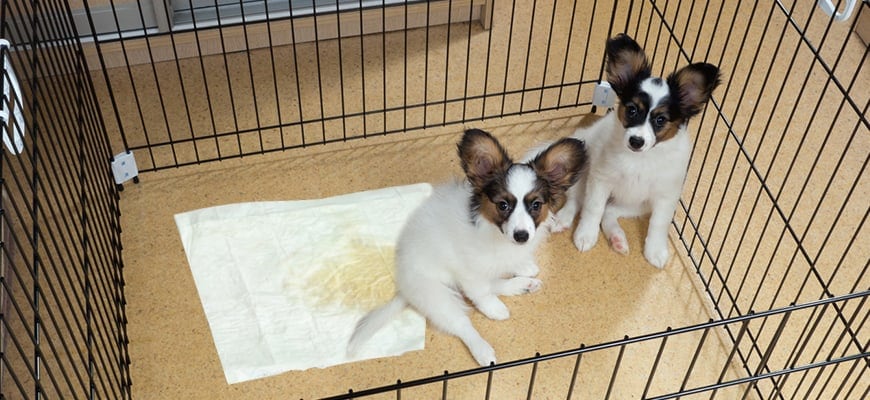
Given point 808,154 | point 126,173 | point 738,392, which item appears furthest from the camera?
point 808,154

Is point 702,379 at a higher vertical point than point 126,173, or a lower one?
lower

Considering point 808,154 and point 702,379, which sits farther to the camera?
point 808,154

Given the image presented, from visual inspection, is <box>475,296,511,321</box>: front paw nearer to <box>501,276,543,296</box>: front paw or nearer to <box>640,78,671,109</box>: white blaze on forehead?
<box>501,276,543,296</box>: front paw

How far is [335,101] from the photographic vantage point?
11.8ft

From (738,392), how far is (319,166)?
1602 millimetres

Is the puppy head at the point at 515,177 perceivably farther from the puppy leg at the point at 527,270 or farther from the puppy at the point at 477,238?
the puppy leg at the point at 527,270

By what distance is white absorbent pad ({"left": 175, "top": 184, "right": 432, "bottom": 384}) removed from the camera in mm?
2814

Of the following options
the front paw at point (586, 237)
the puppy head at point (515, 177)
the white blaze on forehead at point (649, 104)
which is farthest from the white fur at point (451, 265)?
the white blaze on forehead at point (649, 104)

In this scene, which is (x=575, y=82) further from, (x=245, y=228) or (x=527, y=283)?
(x=245, y=228)

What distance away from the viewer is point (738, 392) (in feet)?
9.05

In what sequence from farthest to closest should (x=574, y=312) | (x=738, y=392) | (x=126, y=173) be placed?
(x=126, y=173), (x=574, y=312), (x=738, y=392)

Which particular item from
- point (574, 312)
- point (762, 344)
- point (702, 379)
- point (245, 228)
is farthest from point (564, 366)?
point (245, 228)

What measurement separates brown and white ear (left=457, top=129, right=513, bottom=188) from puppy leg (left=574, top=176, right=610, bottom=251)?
1.94 feet

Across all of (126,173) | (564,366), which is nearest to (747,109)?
(564,366)
